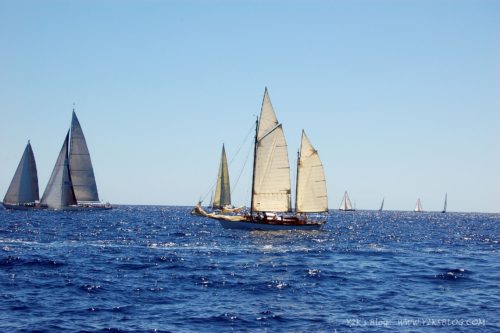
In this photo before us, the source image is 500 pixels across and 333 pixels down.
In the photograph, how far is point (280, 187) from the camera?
80000mm

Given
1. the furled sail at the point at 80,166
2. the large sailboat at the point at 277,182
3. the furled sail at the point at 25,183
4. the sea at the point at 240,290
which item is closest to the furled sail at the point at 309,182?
the large sailboat at the point at 277,182

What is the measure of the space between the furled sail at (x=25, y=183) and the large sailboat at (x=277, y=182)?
65009mm

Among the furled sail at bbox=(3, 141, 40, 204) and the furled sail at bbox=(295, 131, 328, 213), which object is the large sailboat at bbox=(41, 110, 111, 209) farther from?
the furled sail at bbox=(295, 131, 328, 213)

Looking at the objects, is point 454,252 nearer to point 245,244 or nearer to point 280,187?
point 245,244

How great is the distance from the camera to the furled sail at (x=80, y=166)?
427 ft

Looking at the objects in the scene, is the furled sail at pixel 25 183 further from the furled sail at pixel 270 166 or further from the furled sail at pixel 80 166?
the furled sail at pixel 270 166

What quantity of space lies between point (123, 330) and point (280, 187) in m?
58.3

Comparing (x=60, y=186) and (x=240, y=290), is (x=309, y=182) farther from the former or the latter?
(x=60, y=186)

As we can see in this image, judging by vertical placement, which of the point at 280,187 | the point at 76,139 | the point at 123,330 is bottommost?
the point at 123,330

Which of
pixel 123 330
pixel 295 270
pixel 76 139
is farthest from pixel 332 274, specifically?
pixel 76 139

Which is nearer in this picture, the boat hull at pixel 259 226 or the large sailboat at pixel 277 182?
the large sailboat at pixel 277 182

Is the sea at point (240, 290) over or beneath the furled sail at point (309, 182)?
beneath

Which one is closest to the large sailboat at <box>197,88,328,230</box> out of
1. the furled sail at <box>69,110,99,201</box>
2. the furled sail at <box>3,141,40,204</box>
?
the furled sail at <box>69,110,99,201</box>

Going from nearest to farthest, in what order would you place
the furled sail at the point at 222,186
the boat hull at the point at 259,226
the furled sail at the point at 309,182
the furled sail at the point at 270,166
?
the furled sail at the point at 270,166 → the boat hull at the point at 259,226 → the furled sail at the point at 309,182 → the furled sail at the point at 222,186
